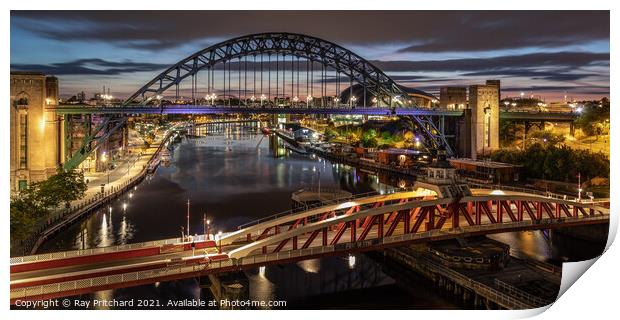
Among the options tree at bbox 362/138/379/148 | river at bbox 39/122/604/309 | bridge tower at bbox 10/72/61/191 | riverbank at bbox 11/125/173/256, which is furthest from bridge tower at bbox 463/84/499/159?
bridge tower at bbox 10/72/61/191

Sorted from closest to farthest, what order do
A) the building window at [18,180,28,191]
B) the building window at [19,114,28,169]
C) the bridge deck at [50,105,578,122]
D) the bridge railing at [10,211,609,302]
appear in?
the bridge railing at [10,211,609,302], the building window at [18,180,28,191], the building window at [19,114,28,169], the bridge deck at [50,105,578,122]

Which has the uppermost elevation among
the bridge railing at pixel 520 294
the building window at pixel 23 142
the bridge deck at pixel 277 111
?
the bridge deck at pixel 277 111

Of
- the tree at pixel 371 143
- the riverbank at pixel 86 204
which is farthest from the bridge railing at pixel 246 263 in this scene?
the tree at pixel 371 143

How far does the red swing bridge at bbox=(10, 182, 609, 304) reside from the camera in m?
9.88

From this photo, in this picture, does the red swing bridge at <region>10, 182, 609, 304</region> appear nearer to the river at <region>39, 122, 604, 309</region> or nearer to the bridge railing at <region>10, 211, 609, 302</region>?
the bridge railing at <region>10, 211, 609, 302</region>

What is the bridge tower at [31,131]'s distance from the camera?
18953mm

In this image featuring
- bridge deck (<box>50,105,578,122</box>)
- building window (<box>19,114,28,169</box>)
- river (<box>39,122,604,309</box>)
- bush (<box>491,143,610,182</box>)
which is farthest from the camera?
bridge deck (<box>50,105,578,122</box>)

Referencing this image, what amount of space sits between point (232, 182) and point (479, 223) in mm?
16285

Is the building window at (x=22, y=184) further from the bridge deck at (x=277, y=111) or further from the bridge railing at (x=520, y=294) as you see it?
the bridge railing at (x=520, y=294)

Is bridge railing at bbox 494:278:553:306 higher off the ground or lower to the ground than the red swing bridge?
lower

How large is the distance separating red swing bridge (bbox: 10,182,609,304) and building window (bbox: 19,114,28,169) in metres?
9.48

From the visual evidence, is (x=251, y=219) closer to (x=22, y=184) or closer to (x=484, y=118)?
(x=22, y=184)

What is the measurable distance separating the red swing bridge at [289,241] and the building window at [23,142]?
9484mm

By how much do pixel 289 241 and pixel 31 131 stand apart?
1152cm
